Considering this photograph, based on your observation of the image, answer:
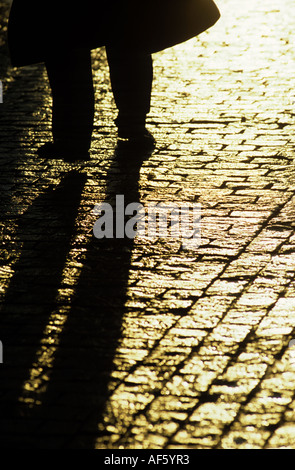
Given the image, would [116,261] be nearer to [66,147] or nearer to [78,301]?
[78,301]

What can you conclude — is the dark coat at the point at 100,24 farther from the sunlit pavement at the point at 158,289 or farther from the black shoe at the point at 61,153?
the sunlit pavement at the point at 158,289

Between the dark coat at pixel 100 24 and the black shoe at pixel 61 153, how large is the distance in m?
0.69

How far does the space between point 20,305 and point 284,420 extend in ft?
5.73

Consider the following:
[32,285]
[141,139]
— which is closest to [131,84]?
[141,139]

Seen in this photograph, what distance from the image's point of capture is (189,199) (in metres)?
6.16

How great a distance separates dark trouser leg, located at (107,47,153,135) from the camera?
7.11 meters

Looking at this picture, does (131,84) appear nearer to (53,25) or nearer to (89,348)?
(53,25)

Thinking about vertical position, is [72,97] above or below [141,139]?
above

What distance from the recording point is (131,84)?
715cm

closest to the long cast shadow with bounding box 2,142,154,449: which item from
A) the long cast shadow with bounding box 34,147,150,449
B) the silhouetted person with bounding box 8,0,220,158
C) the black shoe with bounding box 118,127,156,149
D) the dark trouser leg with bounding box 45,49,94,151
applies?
the long cast shadow with bounding box 34,147,150,449

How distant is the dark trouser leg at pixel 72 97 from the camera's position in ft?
22.1

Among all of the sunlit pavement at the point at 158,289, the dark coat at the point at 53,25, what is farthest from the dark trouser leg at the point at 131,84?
the dark coat at the point at 53,25

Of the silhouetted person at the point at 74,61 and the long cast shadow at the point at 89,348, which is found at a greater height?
the silhouetted person at the point at 74,61

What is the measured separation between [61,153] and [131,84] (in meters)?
0.83
